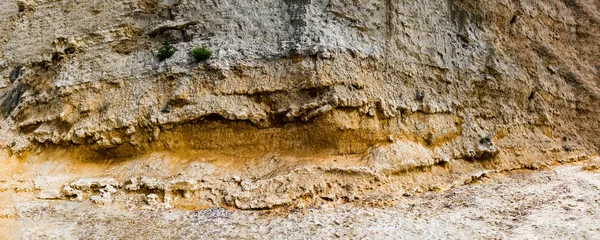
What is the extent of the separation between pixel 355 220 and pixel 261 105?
11.5 ft

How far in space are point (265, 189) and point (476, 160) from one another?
5905 millimetres

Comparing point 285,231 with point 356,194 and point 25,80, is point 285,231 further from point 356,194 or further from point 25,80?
point 25,80

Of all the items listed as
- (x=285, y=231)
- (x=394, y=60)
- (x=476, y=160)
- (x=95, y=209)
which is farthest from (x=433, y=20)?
(x=95, y=209)

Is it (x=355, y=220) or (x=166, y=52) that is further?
(x=166, y=52)

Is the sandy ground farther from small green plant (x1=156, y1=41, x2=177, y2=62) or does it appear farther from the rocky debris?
small green plant (x1=156, y1=41, x2=177, y2=62)

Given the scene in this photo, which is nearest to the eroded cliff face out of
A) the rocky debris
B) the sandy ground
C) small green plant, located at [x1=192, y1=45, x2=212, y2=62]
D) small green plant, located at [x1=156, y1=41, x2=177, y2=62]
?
small green plant, located at [x1=192, y1=45, x2=212, y2=62]

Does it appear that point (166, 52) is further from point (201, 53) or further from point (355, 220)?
point (355, 220)

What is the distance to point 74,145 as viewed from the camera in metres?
10.9

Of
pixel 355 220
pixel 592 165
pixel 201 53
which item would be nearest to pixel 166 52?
pixel 201 53

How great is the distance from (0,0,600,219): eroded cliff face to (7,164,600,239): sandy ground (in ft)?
1.41

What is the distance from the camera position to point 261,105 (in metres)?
10.1

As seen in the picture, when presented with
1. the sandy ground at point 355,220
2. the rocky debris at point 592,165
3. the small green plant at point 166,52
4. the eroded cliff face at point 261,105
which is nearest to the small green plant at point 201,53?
the eroded cliff face at point 261,105

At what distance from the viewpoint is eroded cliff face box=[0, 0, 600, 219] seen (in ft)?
31.4

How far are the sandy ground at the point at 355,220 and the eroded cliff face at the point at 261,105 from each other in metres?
0.43
